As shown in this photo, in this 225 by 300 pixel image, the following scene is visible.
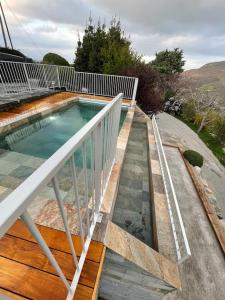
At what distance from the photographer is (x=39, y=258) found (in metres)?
1.29

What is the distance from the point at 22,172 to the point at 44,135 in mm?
1919

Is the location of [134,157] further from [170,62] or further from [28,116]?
[170,62]

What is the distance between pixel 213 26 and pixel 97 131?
40.2ft

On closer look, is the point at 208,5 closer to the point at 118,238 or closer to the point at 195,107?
the point at 118,238

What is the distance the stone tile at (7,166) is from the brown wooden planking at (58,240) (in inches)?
39.2

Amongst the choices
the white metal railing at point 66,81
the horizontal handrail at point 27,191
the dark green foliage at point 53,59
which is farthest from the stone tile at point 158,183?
the dark green foliage at point 53,59

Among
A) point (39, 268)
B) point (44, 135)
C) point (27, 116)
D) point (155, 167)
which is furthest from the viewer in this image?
point (27, 116)

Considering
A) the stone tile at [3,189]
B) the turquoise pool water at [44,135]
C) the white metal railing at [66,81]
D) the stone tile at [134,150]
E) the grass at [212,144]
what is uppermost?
the white metal railing at [66,81]

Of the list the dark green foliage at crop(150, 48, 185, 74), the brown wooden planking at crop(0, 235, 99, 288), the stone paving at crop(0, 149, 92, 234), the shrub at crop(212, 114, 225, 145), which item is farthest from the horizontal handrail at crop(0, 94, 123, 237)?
the dark green foliage at crop(150, 48, 185, 74)

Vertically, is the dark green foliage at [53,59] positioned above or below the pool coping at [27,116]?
above

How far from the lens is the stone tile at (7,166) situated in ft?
7.29

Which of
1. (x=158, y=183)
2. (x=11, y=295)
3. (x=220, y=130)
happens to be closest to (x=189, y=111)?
(x=220, y=130)

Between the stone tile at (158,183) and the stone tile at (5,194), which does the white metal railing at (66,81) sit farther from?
the stone tile at (158,183)

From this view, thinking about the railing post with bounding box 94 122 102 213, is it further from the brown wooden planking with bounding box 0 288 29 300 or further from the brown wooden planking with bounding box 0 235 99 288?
the brown wooden planking with bounding box 0 288 29 300
